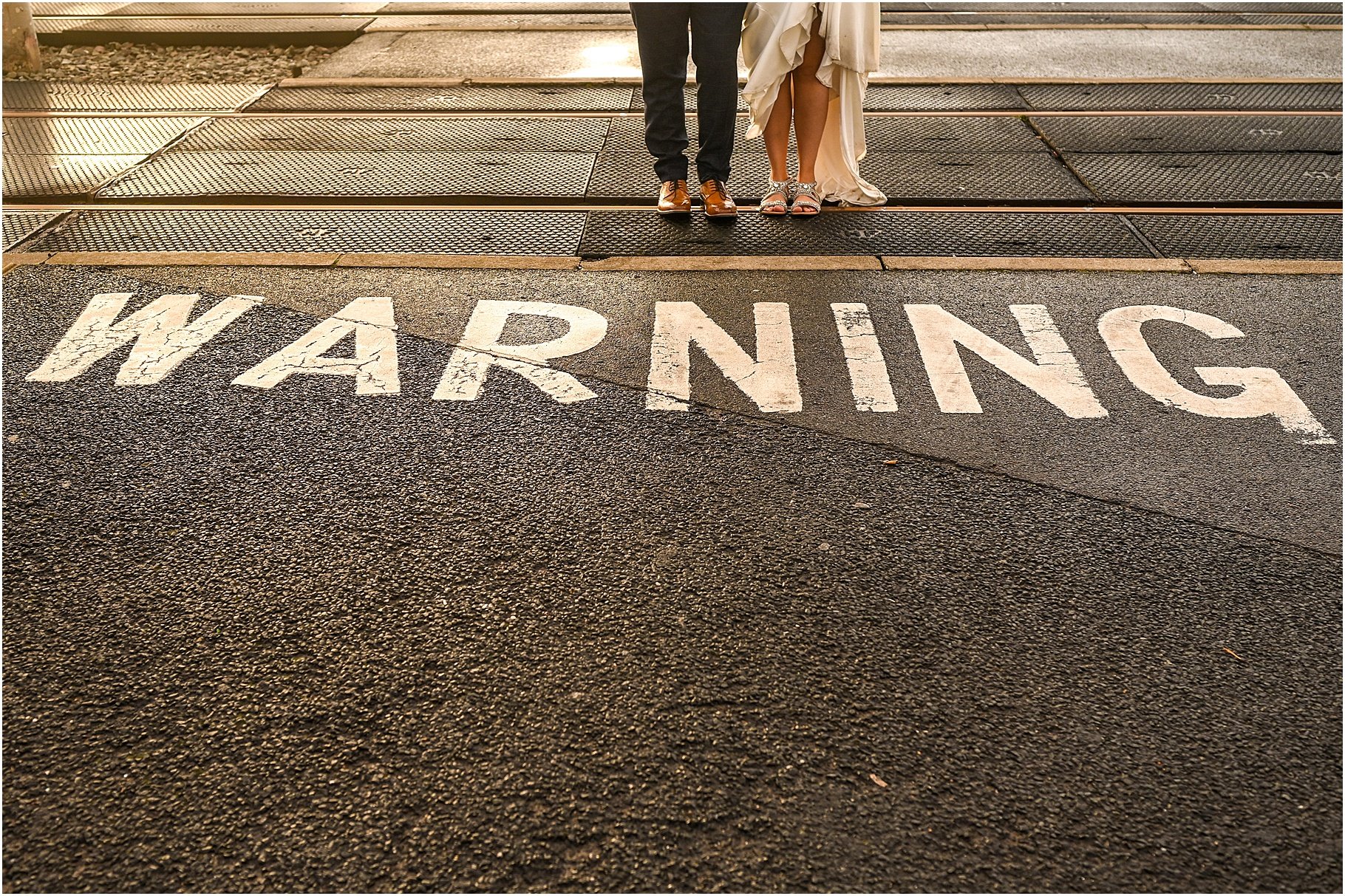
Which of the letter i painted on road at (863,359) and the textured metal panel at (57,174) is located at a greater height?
the textured metal panel at (57,174)

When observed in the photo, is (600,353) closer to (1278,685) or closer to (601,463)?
(601,463)

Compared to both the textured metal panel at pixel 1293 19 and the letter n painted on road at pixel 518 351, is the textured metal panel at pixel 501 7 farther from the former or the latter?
the letter n painted on road at pixel 518 351

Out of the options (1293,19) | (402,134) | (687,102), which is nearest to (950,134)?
(687,102)

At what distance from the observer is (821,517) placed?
2.99m

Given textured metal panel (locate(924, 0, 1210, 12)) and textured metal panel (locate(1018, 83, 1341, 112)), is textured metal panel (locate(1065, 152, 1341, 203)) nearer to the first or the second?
textured metal panel (locate(1018, 83, 1341, 112))

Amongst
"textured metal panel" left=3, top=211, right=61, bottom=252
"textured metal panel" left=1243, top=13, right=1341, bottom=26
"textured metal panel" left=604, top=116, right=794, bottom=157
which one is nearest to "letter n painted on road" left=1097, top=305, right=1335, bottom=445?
"textured metal panel" left=604, top=116, right=794, bottom=157

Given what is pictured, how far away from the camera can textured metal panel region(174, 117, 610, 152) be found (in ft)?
21.3

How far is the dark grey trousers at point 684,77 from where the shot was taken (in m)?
4.96

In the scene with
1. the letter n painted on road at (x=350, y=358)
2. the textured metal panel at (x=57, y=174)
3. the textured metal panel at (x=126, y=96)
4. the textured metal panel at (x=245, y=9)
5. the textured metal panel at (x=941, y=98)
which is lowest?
the letter n painted on road at (x=350, y=358)

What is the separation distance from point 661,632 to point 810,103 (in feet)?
11.4

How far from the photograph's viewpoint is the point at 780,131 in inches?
210

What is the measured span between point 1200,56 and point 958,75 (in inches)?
81.3

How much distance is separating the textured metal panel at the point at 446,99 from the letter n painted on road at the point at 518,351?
128 inches

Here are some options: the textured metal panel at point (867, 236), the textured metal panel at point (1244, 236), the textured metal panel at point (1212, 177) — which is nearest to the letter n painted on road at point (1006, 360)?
the textured metal panel at point (867, 236)
